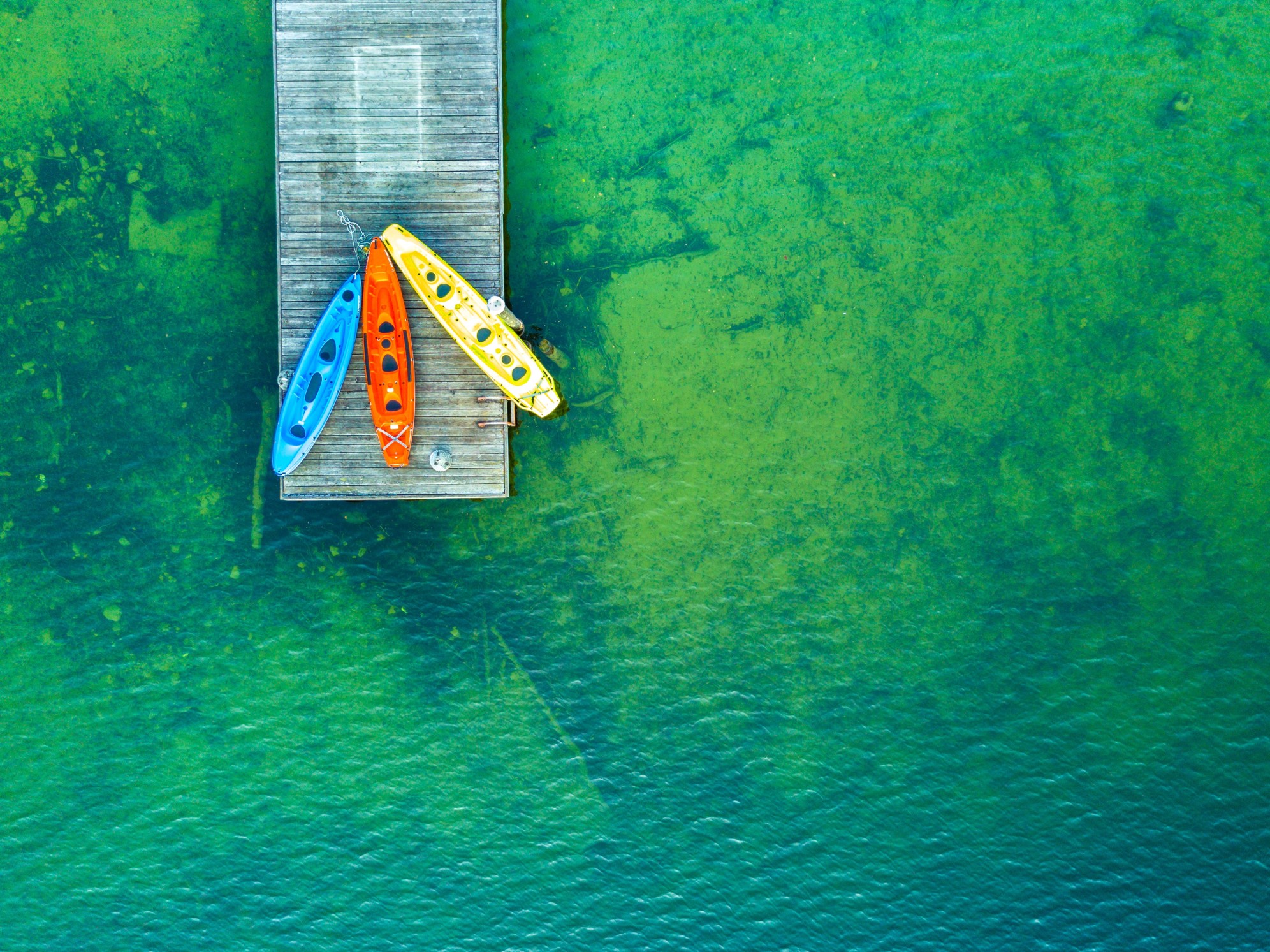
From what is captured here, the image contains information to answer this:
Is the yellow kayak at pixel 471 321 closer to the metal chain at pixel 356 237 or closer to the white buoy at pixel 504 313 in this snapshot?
the white buoy at pixel 504 313

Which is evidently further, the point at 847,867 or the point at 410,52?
the point at 847,867

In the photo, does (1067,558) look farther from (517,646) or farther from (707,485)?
(517,646)

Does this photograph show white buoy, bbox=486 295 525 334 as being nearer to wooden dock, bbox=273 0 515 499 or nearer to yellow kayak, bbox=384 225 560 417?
yellow kayak, bbox=384 225 560 417

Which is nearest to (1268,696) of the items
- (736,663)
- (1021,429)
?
(1021,429)

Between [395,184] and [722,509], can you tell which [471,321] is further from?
[722,509]

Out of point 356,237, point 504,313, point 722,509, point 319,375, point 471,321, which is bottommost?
point 722,509

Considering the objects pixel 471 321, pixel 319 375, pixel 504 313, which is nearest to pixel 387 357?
pixel 319 375
